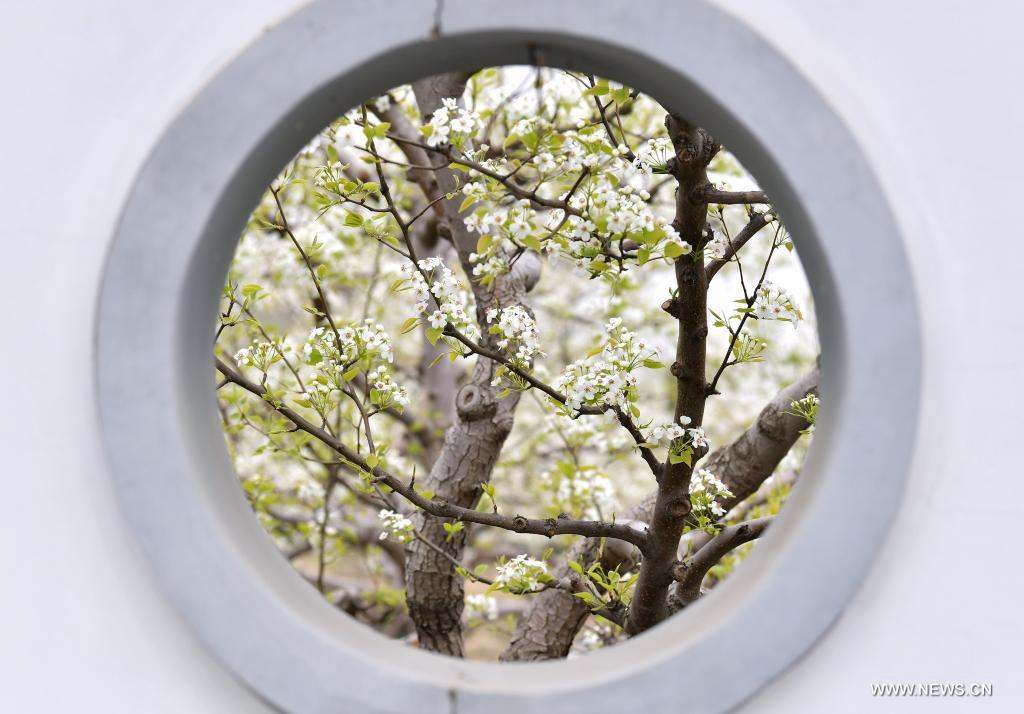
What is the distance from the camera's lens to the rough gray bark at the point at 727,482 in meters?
2.59

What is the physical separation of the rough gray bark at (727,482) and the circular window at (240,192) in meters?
1.21

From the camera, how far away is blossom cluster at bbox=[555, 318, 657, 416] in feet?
6.77

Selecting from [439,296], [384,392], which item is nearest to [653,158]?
[439,296]

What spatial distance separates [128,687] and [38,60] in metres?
1.05

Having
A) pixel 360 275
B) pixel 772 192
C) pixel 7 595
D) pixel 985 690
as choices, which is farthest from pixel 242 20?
pixel 360 275

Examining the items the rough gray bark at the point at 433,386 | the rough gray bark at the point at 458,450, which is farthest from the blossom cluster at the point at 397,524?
the rough gray bark at the point at 433,386

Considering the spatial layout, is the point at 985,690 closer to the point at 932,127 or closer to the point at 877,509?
the point at 877,509

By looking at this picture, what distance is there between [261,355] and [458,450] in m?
0.75

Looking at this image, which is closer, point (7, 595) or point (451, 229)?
point (7, 595)

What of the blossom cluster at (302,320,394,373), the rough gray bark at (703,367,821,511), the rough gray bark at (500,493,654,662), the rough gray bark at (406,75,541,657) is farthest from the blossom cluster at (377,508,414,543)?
the rough gray bark at (703,367,821,511)

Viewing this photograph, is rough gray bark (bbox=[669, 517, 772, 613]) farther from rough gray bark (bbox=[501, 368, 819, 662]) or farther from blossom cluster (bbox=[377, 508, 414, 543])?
blossom cluster (bbox=[377, 508, 414, 543])

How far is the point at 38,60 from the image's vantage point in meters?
1.46

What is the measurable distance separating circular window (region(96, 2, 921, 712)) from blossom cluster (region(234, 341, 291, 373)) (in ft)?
3.22

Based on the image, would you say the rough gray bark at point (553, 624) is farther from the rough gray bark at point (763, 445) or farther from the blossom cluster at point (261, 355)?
the blossom cluster at point (261, 355)
